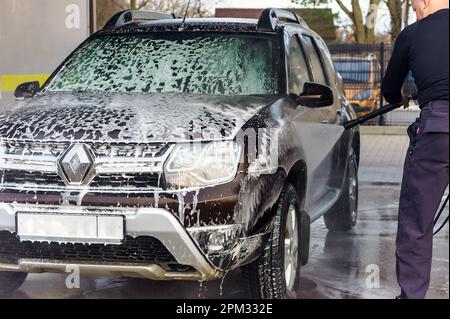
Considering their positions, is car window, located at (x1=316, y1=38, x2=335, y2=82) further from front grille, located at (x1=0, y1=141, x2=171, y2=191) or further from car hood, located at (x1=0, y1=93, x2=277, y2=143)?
front grille, located at (x1=0, y1=141, x2=171, y2=191)

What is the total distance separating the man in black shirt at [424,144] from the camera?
14.1 ft

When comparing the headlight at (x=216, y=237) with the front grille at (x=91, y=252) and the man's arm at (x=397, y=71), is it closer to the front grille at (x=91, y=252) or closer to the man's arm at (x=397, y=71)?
the front grille at (x=91, y=252)

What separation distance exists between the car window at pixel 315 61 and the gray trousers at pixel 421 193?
2.18 metres

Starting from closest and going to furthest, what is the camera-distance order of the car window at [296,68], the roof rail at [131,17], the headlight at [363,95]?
1. the car window at [296,68]
2. the roof rail at [131,17]
3. the headlight at [363,95]

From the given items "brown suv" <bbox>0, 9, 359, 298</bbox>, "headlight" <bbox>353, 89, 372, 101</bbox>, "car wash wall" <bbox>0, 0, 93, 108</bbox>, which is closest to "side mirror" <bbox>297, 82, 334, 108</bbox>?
"brown suv" <bbox>0, 9, 359, 298</bbox>

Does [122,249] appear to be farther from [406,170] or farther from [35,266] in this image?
[406,170]

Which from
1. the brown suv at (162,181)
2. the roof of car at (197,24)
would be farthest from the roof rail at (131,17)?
the brown suv at (162,181)

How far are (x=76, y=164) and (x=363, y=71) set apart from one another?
15393mm

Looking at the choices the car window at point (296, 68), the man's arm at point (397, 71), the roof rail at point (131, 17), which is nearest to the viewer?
the man's arm at point (397, 71)

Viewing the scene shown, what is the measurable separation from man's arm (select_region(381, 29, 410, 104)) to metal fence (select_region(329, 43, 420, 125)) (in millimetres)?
14231

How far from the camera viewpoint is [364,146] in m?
15.9

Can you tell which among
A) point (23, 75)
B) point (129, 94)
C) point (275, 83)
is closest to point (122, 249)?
point (129, 94)

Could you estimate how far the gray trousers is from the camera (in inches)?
170

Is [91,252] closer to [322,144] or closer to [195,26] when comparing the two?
[195,26]
